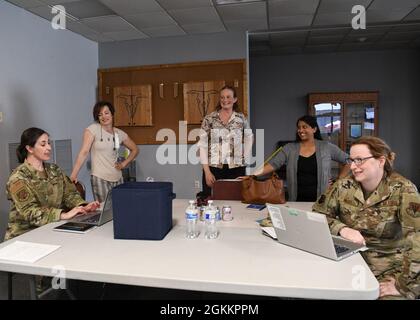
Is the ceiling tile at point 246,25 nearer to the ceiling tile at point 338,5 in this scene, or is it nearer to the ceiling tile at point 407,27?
the ceiling tile at point 338,5

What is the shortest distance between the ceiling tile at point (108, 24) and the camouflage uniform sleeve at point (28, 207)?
2.71 m

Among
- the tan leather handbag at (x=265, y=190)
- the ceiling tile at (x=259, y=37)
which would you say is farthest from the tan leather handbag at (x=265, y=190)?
the ceiling tile at (x=259, y=37)

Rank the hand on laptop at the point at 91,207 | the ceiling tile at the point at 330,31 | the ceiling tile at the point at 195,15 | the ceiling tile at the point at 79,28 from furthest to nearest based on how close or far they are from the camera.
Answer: the ceiling tile at the point at 330,31
the ceiling tile at the point at 79,28
the ceiling tile at the point at 195,15
the hand on laptop at the point at 91,207

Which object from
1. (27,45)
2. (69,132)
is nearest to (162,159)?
(69,132)

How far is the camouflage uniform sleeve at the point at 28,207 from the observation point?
1.96m

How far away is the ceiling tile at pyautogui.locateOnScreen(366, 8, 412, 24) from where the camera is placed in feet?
13.1

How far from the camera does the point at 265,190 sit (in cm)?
228

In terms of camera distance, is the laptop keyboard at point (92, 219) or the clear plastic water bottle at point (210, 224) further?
the laptop keyboard at point (92, 219)

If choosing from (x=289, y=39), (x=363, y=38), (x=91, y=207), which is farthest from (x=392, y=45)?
(x=91, y=207)

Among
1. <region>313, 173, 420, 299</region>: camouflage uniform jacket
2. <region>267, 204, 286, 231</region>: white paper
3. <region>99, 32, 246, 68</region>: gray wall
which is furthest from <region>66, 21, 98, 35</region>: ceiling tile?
<region>313, 173, 420, 299</region>: camouflage uniform jacket

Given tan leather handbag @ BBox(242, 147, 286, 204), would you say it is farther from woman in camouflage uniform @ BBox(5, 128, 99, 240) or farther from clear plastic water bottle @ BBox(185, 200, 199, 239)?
woman in camouflage uniform @ BBox(5, 128, 99, 240)

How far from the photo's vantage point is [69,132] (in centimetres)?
444

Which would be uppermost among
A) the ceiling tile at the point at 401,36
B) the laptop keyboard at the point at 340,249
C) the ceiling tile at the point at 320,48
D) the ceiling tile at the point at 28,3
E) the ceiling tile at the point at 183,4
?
the ceiling tile at the point at 320,48
